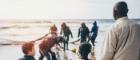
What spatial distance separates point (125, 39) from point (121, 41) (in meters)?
0.03

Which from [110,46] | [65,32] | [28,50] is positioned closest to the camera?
[110,46]

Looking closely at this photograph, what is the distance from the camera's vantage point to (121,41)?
2.21 meters

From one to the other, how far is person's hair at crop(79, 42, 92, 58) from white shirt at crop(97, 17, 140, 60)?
2.26ft

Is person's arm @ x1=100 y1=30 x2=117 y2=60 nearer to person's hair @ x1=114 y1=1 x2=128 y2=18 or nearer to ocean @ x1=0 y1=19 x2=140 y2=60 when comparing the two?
person's hair @ x1=114 y1=1 x2=128 y2=18

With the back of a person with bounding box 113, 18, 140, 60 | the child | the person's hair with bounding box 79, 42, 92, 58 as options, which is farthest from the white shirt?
the child

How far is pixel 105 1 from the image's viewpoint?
9.60 feet

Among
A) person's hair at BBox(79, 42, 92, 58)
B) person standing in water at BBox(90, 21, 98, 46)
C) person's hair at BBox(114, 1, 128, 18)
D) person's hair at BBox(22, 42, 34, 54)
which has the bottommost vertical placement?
person's hair at BBox(79, 42, 92, 58)

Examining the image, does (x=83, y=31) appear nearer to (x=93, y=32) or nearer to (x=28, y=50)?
(x=93, y=32)

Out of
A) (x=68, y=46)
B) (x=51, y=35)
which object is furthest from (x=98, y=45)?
(x=51, y=35)

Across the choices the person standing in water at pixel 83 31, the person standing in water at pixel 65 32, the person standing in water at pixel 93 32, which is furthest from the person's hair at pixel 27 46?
the person standing in water at pixel 93 32

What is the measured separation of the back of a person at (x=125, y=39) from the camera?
2197 mm

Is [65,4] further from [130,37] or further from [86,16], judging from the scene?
[130,37]

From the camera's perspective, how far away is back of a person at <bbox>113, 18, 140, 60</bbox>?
7.21 feet

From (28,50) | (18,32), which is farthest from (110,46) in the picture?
(18,32)
